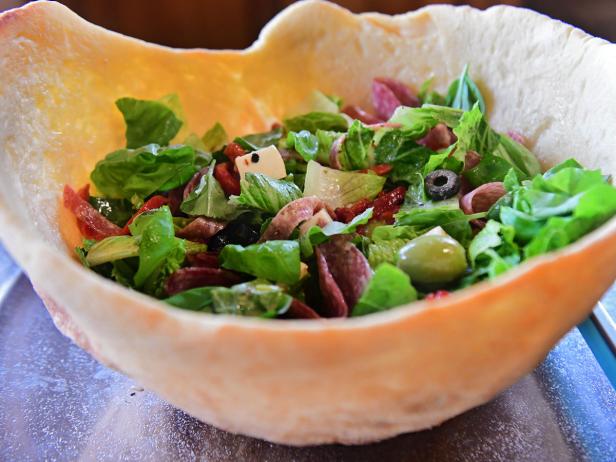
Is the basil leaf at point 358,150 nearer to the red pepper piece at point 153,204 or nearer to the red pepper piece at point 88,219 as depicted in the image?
the red pepper piece at point 153,204

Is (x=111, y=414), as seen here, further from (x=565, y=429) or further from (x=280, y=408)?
(x=565, y=429)

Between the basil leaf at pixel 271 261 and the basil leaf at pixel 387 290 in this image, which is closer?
the basil leaf at pixel 387 290

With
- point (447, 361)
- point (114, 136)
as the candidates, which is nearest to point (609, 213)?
point (447, 361)

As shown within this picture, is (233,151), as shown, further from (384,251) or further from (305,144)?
(384,251)

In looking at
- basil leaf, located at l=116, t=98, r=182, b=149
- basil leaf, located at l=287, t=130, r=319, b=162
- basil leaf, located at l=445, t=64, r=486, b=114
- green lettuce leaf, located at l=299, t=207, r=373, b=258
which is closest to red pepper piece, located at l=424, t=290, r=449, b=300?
green lettuce leaf, located at l=299, t=207, r=373, b=258

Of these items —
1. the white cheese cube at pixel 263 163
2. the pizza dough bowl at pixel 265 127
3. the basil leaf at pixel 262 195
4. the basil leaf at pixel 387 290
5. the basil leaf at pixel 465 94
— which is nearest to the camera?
the pizza dough bowl at pixel 265 127

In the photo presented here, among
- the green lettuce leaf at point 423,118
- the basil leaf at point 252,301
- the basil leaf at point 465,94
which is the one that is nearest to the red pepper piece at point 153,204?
the basil leaf at point 252,301
